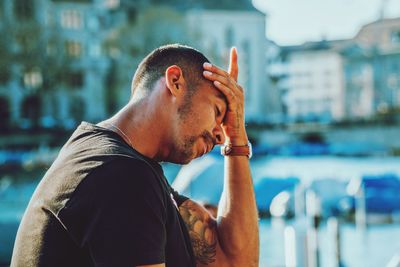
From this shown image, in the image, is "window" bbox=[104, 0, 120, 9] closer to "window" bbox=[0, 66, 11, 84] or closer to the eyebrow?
"window" bbox=[0, 66, 11, 84]

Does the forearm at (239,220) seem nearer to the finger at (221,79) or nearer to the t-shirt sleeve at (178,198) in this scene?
the t-shirt sleeve at (178,198)

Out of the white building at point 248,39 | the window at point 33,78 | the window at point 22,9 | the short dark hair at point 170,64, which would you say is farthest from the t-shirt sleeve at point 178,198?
the white building at point 248,39

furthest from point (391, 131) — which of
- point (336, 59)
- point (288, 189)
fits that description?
point (288, 189)

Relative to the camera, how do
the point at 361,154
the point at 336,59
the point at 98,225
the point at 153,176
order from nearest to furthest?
the point at 98,225 → the point at 153,176 → the point at 361,154 → the point at 336,59

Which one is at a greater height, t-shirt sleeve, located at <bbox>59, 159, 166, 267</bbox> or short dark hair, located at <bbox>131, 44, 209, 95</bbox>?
short dark hair, located at <bbox>131, 44, 209, 95</bbox>

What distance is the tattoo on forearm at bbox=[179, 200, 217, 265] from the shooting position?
6.82 feet

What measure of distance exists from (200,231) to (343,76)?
78.4 m

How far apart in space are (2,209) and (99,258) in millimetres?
14711

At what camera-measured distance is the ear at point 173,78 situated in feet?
5.61

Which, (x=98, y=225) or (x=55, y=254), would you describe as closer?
(x=98, y=225)

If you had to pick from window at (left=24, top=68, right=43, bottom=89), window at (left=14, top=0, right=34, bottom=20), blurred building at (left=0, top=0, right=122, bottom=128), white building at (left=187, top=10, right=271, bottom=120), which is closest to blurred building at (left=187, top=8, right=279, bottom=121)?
white building at (left=187, top=10, right=271, bottom=120)

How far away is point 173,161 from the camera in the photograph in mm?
1770

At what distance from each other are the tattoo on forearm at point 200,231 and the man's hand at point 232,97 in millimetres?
277

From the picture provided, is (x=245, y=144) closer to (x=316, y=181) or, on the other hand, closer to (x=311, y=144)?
(x=316, y=181)
